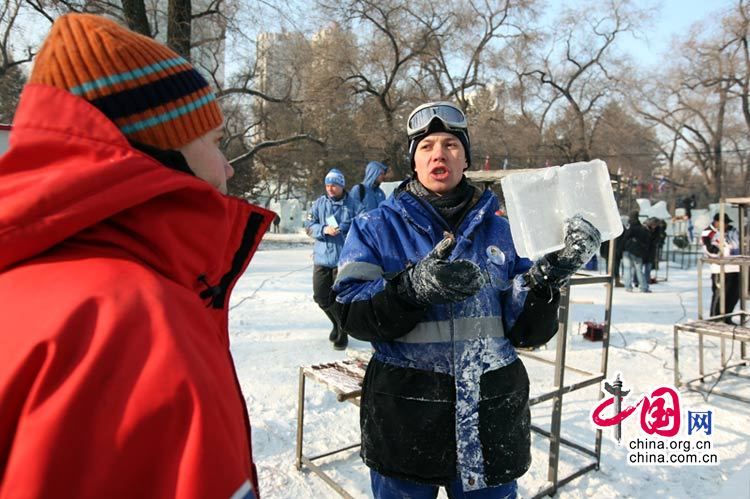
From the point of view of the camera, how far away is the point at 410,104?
2398 cm

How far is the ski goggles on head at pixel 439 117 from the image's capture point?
1.94 metres

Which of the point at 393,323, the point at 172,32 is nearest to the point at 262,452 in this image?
the point at 393,323

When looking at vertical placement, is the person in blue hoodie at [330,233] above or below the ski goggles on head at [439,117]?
below

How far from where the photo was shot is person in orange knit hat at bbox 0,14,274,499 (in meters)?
0.58

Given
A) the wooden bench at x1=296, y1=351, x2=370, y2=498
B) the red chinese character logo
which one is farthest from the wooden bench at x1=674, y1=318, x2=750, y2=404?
the wooden bench at x1=296, y1=351, x2=370, y2=498

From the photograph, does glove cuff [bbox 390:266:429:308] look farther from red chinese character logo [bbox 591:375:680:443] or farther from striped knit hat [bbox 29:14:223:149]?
red chinese character logo [bbox 591:375:680:443]

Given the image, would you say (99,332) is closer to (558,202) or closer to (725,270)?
(558,202)

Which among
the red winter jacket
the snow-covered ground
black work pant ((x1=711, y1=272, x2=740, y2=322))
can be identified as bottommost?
the snow-covered ground

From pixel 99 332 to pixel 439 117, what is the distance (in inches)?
62.2

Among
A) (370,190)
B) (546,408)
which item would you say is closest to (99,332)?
(546,408)

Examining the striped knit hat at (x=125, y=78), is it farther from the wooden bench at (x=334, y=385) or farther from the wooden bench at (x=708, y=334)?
the wooden bench at (x=708, y=334)

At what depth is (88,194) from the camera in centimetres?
67

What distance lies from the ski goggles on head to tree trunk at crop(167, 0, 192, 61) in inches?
285

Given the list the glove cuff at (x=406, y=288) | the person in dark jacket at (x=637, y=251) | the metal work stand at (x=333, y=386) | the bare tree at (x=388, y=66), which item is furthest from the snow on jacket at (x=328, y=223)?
the bare tree at (x=388, y=66)
